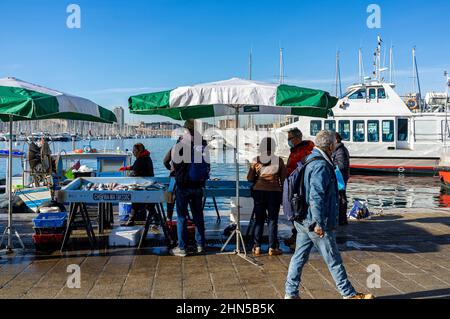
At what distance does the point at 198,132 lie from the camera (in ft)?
23.5

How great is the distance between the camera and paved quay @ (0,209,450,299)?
17.8ft

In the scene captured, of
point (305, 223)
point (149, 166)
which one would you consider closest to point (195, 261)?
point (305, 223)

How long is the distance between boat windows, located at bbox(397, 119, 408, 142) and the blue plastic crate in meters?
25.4

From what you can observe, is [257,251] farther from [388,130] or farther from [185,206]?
[388,130]

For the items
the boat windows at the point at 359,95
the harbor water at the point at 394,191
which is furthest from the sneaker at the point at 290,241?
the boat windows at the point at 359,95

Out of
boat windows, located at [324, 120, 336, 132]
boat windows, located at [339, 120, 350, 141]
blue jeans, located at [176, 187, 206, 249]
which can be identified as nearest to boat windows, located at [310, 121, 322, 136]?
boat windows, located at [324, 120, 336, 132]

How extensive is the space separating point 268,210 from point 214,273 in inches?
55.7

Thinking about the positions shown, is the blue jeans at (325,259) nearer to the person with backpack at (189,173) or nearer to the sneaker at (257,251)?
the sneaker at (257,251)

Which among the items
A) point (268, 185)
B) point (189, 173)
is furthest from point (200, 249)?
point (268, 185)

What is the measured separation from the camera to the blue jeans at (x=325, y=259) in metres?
4.84

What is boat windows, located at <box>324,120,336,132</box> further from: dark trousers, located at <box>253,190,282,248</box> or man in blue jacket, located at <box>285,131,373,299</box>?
man in blue jacket, located at <box>285,131,373,299</box>

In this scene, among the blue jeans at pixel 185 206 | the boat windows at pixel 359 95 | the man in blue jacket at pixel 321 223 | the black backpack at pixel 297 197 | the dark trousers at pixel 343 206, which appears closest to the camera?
the man in blue jacket at pixel 321 223

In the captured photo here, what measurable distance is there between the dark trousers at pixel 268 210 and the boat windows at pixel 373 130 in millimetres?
23535

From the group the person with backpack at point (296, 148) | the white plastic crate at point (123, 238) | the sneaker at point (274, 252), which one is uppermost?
the person with backpack at point (296, 148)
